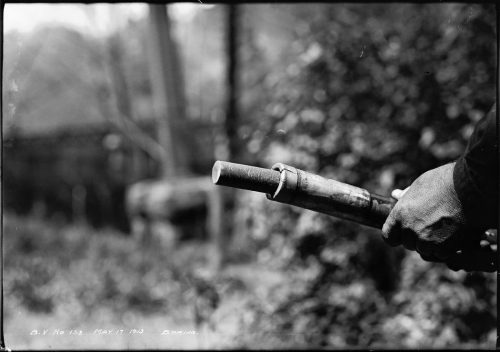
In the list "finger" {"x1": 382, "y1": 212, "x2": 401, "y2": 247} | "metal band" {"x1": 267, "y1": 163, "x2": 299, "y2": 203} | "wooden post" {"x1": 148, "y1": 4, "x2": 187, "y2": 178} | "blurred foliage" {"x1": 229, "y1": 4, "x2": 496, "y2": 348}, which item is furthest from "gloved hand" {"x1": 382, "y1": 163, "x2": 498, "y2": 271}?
"wooden post" {"x1": 148, "y1": 4, "x2": 187, "y2": 178}

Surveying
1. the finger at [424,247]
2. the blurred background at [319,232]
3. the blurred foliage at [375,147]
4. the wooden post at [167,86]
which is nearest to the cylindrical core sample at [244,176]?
the finger at [424,247]

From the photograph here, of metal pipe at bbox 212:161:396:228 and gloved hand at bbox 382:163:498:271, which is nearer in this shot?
metal pipe at bbox 212:161:396:228

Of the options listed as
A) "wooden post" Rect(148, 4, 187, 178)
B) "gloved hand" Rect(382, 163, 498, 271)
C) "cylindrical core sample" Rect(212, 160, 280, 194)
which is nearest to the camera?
"cylindrical core sample" Rect(212, 160, 280, 194)

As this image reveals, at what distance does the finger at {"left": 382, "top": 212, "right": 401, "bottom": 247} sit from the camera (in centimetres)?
175

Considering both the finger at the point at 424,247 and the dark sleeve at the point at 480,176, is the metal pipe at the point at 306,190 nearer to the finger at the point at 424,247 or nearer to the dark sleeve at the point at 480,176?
the finger at the point at 424,247

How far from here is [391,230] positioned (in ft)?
5.76

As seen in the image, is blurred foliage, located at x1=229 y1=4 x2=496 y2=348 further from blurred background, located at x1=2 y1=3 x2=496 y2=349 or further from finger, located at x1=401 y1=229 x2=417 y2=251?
finger, located at x1=401 y1=229 x2=417 y2=251

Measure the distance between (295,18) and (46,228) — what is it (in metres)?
6.11

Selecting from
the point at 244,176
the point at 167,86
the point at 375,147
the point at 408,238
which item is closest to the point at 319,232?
the point at 375,147

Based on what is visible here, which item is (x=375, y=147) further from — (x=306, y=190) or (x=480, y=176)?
(x=306, y=190)

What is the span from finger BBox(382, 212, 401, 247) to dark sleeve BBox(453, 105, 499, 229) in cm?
21

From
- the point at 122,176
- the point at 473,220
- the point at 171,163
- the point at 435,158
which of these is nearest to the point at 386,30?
the point at 435,158

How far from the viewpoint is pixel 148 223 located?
873 centimetres

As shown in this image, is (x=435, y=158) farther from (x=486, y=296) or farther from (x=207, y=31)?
(x=207, y=31)
